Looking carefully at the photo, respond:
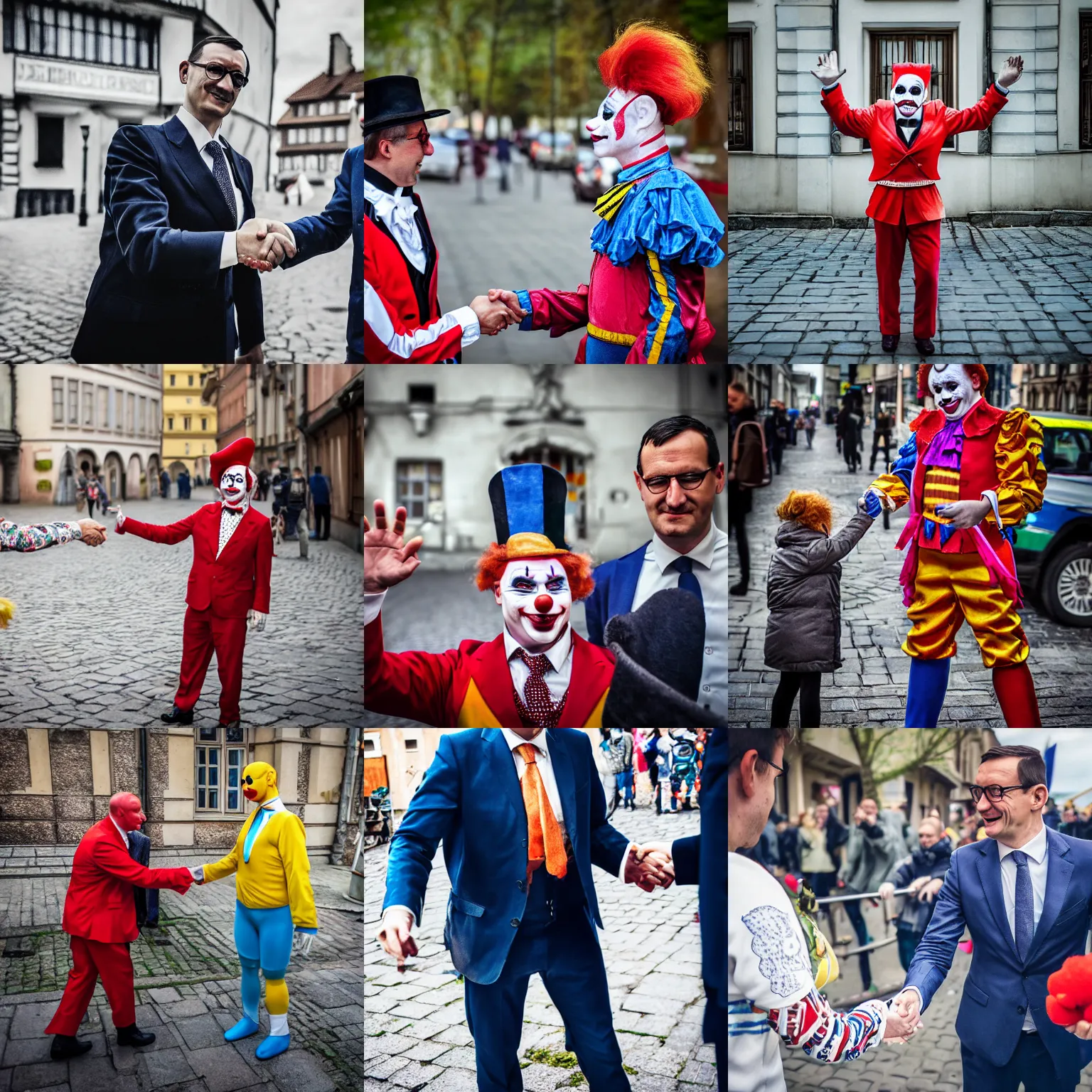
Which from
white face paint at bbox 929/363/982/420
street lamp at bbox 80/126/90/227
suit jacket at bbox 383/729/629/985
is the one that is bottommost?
suit jacket at bbox 383/729/629/985

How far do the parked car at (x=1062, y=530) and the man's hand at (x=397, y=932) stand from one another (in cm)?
319

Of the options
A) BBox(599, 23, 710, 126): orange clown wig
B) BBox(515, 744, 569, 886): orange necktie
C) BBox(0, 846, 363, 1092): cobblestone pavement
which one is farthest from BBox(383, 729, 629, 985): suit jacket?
BBox(599, 23, 710, 126): orange clown wig

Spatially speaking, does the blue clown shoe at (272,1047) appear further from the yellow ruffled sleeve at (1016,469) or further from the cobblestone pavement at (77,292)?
the yellow ruffled sleeve at (1016,469)

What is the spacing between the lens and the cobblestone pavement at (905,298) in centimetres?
635

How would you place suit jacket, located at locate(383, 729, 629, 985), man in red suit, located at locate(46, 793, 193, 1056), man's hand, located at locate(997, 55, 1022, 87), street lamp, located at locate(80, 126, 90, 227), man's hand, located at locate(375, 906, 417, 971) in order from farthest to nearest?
street lamp, located at locate(80, 126, 90, 227) → man's hand, located at locate(997, 55, 1022, 87) → man in red suit, located at locate(46, 793, 193, 1056) → suit jacket, located at locate(383, 729, 629, 985) → man's hand, located at locate(375, 906, 417, 971)

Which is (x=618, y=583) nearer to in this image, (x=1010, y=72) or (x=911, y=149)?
(x=911, y=149)

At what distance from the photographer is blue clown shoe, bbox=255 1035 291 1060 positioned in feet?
19.9

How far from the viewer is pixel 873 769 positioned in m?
6.36

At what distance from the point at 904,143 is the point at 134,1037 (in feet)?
17.3

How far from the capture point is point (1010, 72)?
618 centimetres

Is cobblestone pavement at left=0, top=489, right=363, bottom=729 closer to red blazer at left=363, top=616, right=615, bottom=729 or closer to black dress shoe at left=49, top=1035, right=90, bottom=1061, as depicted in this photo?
red blazer at left=363, top=616, right=615, bottom=729

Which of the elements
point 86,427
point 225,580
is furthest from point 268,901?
point 86,427

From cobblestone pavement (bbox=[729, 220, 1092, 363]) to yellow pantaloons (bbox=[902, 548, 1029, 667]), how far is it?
0.99 metres

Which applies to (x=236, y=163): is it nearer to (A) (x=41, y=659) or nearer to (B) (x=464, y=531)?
(B) (x=464, y=531)
